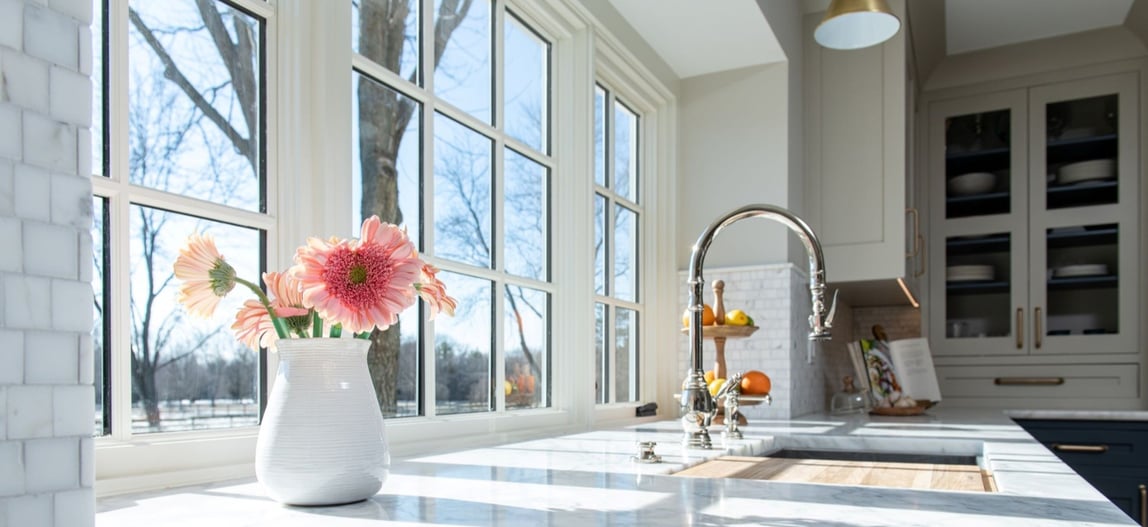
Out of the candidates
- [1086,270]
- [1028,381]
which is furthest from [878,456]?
[1086,270]

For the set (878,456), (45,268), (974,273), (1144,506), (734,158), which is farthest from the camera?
(974,273)

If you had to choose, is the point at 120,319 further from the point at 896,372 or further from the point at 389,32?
the point at 896,372

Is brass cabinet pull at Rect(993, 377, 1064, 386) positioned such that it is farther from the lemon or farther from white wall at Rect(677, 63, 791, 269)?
the lemon

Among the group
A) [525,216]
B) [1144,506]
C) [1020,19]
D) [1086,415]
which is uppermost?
[1020,19]

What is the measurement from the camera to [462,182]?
201 cm

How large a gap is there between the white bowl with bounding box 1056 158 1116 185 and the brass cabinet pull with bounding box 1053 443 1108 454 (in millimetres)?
1267

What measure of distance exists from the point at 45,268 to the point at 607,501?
2.18 ft

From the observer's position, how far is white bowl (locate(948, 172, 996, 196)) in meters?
4.14

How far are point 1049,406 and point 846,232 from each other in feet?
5.02

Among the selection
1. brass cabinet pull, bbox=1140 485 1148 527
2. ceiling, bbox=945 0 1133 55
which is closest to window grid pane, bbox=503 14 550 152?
ceiling, bbox=945 0 1133 55

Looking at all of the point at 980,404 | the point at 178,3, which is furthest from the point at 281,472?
the point at 980,404

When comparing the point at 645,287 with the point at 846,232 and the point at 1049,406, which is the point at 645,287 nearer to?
the point at 846,232

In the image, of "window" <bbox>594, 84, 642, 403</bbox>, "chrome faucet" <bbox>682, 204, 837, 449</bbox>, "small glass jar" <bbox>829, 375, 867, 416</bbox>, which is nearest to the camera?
"chrome faucet" <bbox>682, 204, 837, 449</bbox>

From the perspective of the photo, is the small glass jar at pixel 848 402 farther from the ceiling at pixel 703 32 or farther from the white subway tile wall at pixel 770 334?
the ceiling at pixel 703 32
